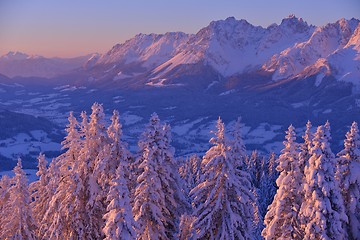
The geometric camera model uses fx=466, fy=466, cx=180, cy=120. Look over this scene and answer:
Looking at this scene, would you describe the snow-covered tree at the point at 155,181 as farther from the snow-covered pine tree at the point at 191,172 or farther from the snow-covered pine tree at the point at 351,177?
the snow-covered pine tree at the point at 191,172

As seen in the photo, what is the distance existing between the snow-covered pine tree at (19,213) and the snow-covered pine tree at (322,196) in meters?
16.6

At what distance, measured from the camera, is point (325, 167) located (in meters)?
22.1

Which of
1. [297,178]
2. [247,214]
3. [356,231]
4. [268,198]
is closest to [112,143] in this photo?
[247,214]

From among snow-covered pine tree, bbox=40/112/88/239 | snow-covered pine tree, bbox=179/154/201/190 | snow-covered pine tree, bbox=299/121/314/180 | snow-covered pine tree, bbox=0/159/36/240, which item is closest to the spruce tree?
snow-covered pine tree, bbox=40/112/88/239

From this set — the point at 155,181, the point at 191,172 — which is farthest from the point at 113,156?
the point at 191,172

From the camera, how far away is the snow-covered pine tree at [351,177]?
24.6 meters

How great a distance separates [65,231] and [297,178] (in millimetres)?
12992

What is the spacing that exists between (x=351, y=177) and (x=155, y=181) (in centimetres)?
1036

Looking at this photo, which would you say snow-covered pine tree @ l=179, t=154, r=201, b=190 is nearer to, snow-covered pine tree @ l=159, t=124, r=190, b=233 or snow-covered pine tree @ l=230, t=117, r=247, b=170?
snow-covered pine tree @ l=159, t=124, r=190, b=233

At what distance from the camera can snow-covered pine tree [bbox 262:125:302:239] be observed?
2398 cm

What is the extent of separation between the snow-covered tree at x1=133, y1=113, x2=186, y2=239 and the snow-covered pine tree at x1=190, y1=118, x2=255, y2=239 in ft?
5.55

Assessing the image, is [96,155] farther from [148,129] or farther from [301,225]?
[301,225]

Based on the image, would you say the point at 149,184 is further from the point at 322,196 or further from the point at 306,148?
the point at 322,196

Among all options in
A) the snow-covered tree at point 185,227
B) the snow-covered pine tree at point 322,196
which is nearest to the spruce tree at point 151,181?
the snow-covered tree at point 185,227
